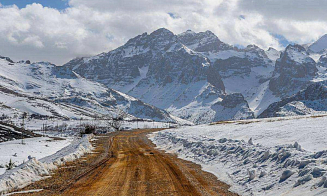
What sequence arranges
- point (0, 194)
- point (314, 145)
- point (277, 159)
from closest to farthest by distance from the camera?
point (0, 194), point (277, 159), point (314, 145)

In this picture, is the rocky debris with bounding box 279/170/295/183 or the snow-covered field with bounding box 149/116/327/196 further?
the rocky debris with bounding box 279/170/295/183

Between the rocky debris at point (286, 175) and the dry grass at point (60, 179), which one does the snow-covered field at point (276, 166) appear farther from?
the dry grass at point (60, 179)

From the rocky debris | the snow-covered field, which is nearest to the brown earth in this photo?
the snow-covered field

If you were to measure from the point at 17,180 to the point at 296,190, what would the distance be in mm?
13711

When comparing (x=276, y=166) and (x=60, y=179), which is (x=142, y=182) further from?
(x=276, y=166)

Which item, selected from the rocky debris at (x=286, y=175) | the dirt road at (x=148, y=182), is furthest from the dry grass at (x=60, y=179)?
the rocky debris at (x=286, y=175)

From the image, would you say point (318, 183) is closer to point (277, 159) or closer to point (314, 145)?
point (277, 159)

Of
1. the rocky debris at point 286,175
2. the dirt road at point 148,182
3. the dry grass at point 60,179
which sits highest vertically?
the rocky debris at point 286,175

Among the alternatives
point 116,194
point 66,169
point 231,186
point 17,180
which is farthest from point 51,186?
point 231,186

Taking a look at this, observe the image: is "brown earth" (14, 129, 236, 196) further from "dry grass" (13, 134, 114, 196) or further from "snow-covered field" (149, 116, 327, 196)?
"snow-covered field" (149, 116, 327, 196)

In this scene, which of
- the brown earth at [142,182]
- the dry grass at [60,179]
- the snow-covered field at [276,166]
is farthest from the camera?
the dry grass at [60,179]

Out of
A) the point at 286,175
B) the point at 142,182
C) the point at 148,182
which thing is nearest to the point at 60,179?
the point at 142,182

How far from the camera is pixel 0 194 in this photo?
45.1 feet

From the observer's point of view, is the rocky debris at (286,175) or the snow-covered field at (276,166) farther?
the rocky debris at (286,175)
